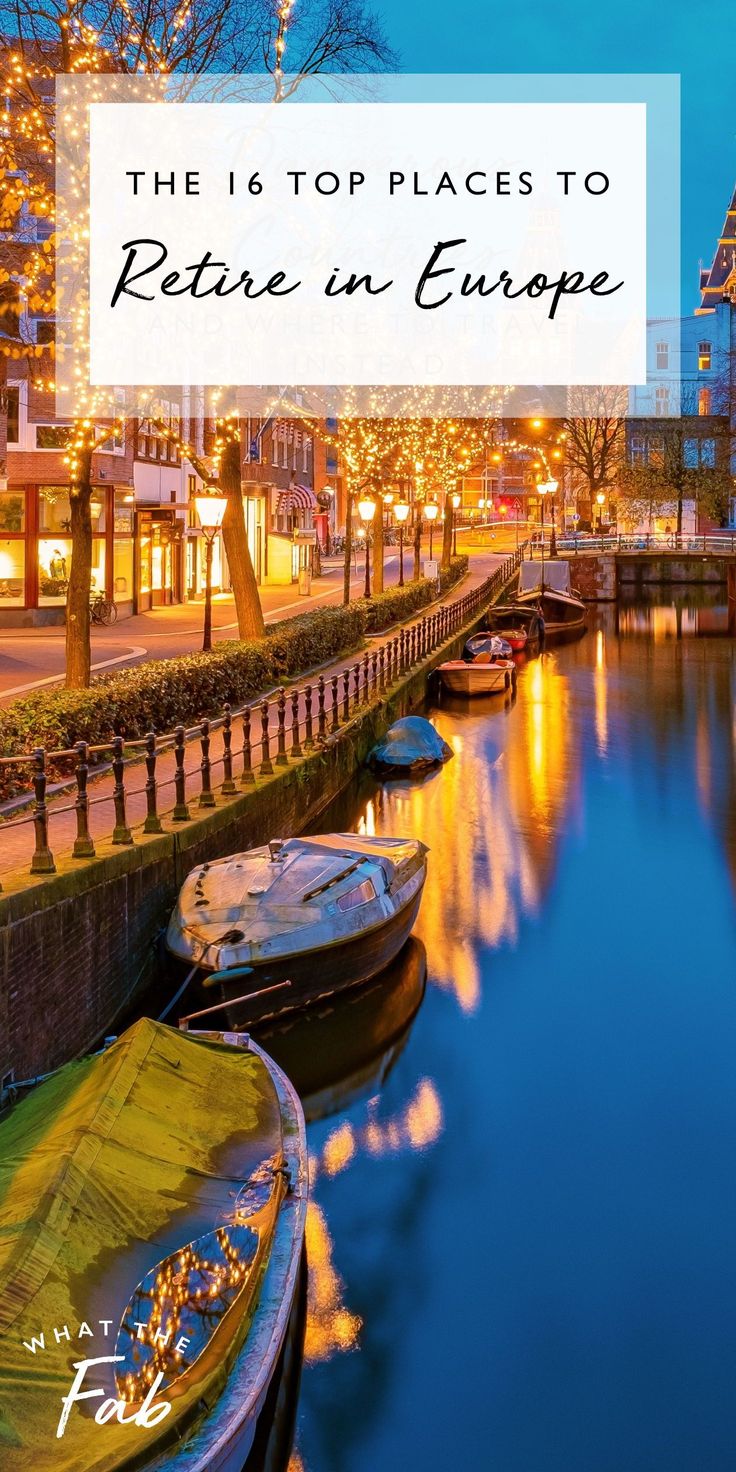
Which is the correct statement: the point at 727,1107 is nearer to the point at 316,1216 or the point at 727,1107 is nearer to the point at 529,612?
the point at 316,1216

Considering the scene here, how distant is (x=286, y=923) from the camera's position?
15641mm

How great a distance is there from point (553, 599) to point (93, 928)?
56.8 metres

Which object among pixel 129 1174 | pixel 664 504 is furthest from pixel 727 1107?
pixel 664 504

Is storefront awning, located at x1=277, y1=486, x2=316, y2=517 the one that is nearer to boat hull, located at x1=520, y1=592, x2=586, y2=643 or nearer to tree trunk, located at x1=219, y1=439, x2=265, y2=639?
boat hull, located at x1=520, y1=592, x2=586, y2=643

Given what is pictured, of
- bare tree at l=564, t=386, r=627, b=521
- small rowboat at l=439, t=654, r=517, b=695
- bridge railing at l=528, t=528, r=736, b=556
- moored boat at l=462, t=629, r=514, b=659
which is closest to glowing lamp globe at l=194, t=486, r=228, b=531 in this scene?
small rowboat at l=439, t=654, r=517, b=695

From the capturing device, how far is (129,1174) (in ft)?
29.4

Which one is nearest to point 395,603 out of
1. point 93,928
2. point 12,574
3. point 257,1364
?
point 12,574

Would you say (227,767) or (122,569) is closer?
(227,767)

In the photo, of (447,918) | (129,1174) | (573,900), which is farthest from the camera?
(573,900)

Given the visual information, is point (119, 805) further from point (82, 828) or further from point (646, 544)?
point (646, 544)

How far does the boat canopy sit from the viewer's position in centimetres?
7400

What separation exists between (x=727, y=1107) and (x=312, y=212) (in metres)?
25.0

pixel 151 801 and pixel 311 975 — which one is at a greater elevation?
pixel 151 801

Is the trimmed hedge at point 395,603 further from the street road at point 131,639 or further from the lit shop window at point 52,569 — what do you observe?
the lit shop window at point 52,569
